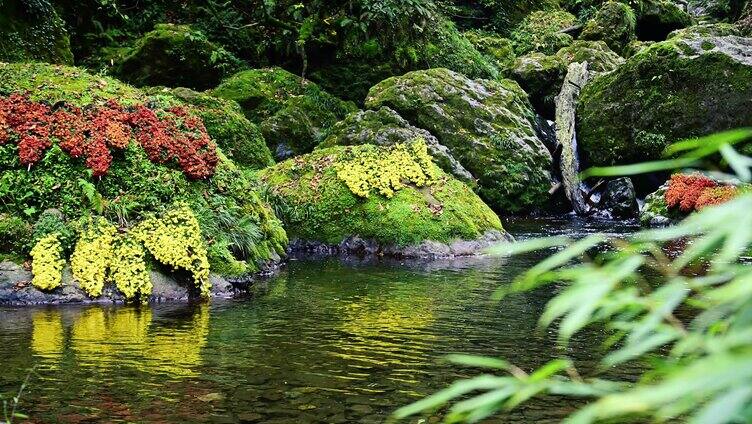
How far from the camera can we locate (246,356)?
7961 mm

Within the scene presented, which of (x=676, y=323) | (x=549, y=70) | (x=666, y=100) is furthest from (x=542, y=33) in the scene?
(x=676, y=323)

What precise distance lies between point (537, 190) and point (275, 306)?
14163mm

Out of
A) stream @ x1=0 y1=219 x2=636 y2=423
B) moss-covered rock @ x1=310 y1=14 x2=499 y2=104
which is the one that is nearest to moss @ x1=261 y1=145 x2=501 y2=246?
stream @ x1=0 y1=219 x2=636 y2=423

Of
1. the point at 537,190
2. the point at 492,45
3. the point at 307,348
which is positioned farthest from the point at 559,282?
the point at 492,45

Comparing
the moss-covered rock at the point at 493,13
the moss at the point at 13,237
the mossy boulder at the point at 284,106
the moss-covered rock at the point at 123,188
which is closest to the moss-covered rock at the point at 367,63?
the mossy boulder at the point at 284,106

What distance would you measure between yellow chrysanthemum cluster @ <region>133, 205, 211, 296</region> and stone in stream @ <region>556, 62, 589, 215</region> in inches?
548

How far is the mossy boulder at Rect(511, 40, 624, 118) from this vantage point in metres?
28.4

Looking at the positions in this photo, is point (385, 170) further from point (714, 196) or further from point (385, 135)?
point (714, 196)

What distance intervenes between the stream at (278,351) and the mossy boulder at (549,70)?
56.5 feet

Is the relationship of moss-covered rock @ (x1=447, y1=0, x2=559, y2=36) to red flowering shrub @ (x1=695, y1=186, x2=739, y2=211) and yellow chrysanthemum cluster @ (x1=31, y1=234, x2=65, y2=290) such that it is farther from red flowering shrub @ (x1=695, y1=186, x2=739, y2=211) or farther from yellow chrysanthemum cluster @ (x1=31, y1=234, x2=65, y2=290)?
yellow chrysanthemum cluster @ (x1=31, y1=234, x2=65, y2=290)

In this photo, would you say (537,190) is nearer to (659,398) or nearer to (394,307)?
(394,307)

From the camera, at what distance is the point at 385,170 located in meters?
17.4

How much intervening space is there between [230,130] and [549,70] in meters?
14.6

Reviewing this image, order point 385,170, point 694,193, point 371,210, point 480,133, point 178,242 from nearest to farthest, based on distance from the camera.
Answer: point 178,242 → point 371,210 → point 385,170 → point 694,193 → point 480,133
